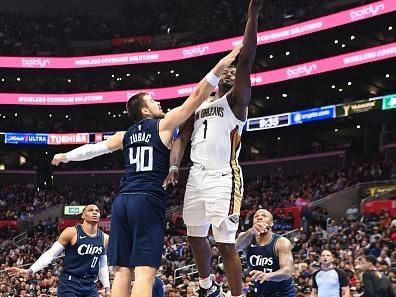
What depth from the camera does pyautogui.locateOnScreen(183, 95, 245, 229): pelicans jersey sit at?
21.1 feet

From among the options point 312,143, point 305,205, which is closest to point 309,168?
point 312,143

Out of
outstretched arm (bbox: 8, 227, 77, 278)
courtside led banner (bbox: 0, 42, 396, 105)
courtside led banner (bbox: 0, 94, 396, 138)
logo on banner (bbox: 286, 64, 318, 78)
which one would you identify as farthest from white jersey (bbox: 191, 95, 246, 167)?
logo on banner (bbox: 286, 64, 318, 78)

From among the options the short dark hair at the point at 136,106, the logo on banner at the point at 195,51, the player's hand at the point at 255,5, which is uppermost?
the logo on banner at the point at 195,51

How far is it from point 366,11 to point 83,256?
30.9 meters

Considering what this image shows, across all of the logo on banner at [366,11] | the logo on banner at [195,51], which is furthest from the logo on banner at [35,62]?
the logo on banner at [366,11]

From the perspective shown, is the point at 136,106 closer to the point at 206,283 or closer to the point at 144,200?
the point at 144,200

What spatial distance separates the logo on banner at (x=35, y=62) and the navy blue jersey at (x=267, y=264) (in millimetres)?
43840

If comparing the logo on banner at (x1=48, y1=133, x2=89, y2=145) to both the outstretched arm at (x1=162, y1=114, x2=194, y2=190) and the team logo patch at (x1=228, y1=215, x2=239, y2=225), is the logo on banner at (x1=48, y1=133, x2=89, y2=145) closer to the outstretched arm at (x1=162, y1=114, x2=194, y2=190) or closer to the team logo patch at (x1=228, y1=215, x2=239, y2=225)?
the outstretched arm at (x1=162, y1=114, x2=194, y2=190)

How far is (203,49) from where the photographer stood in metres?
44.5

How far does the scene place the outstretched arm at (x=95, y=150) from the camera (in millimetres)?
6734

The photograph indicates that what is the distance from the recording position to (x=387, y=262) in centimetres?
1620

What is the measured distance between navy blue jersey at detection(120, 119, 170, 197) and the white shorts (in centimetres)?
48

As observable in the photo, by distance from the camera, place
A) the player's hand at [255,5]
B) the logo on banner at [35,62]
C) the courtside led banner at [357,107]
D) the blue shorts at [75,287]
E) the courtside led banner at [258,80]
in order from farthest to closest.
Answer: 1. the logo on banner at [35,62]
2. the courtside led banner at [258,80]
3. the courtside led banner at [357,107]
4. the blue shorts at [75,287]
5. the player's hand at [255,5]

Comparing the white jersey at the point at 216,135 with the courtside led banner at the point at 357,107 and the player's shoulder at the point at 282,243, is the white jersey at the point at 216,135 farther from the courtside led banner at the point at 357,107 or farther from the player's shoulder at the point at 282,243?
the courtside led banner at the point at 357,107
